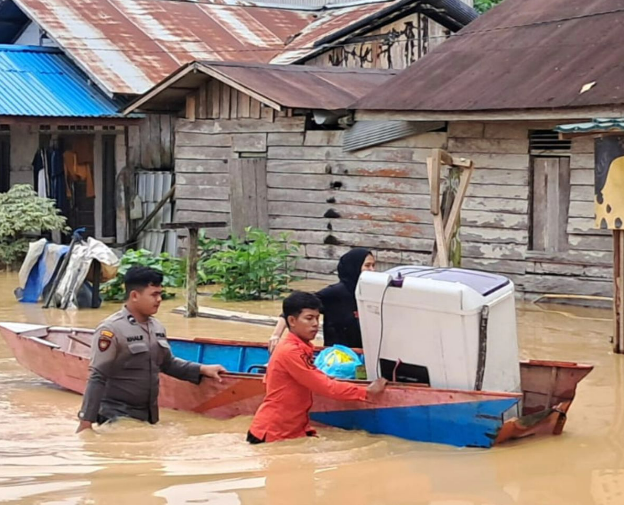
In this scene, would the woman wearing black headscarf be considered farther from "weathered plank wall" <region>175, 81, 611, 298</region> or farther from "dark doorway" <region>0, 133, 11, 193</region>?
"dark doorway" <region>0, 133, 11, 193</region>

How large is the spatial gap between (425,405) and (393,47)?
15.6 metres

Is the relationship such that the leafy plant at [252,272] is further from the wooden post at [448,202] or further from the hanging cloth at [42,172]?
the hanging cloth at [42,172]

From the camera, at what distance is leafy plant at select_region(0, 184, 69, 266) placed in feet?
63.0

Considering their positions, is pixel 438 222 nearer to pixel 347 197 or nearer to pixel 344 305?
pixel 344 305

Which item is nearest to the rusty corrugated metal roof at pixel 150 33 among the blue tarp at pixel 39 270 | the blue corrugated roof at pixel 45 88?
the blue corrugated roof at pixel 45 88

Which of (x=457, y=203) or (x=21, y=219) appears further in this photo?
(x=21, y=219)

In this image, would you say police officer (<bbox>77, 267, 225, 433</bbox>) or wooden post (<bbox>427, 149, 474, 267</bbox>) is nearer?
police officer (<bbox>77, 267, 225, 433</bbox>)

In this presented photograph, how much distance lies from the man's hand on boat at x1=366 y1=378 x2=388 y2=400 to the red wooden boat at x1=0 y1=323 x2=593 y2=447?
0.14 ft

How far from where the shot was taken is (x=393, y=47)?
2270 centimetres

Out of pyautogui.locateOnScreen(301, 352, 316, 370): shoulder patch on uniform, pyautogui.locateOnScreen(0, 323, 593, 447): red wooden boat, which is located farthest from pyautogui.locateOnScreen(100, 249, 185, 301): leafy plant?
pyautogui.locateOnScreen(301, 352, 316, 370): shoulder patch on uniform

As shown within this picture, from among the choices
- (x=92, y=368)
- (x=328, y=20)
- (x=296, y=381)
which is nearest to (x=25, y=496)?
(x=92, y=368)

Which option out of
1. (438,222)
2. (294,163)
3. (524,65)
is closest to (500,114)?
(524,65)

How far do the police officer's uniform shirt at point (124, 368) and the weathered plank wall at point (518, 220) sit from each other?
809cm

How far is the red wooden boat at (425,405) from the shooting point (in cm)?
771
